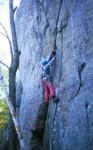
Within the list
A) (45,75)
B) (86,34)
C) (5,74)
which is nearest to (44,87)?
(45,75)

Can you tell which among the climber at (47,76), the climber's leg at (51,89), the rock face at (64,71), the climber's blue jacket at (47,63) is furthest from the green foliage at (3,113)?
the climber's leg at (51,89)

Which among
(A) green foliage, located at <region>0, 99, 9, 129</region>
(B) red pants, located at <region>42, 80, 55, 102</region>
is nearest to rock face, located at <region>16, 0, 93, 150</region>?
(B) red pants, located at <region>42, 80, 55, 102</region>

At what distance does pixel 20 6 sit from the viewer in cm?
1792

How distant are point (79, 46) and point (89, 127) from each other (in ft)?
10.3

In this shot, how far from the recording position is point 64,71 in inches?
420

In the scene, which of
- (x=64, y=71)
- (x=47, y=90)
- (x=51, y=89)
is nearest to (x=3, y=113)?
(x=47, y=90)

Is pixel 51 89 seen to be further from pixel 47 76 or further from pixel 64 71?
pixel 64 71

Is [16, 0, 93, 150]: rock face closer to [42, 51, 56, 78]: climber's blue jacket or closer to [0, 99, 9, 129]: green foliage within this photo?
[42, 51, 56, 78]: climber's blue jacket

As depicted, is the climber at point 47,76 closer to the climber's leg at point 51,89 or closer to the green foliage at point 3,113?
the climber's leg at point 51,89

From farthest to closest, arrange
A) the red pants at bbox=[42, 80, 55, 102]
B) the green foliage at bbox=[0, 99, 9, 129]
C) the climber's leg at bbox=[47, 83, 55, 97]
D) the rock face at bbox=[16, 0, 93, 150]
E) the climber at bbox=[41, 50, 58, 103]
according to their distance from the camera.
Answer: the green foliage at bbox=[0, 99, 9, 129], the climber at bbox=[41, 50, 58, 103], the red pants at bbox=[42, 80, 55, 102], the climber's leg at bbox=[47, 83, 55, 97], the rock face at bbox=[16, 0, 93, 150]

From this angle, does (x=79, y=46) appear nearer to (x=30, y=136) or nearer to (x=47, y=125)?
(x=47, y=125)

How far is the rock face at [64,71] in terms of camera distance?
892 cm

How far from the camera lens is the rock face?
8.92 metres

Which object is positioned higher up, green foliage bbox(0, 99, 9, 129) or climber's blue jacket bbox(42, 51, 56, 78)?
climber's blue jacket bbox(42, 51, 56, 78)
